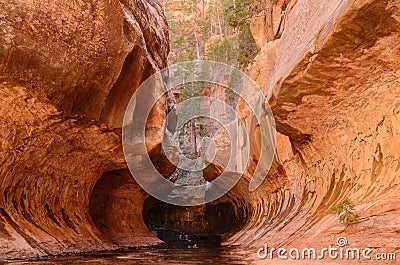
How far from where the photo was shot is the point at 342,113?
7.67 meters

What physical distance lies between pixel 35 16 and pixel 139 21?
3456 mm

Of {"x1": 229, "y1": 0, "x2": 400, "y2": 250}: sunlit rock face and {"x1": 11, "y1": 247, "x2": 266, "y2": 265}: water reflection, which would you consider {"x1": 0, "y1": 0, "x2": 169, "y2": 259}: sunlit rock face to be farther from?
{"x1": 229, "y1": 0, "x2": 400, "y2": 250}: sunlit rock face

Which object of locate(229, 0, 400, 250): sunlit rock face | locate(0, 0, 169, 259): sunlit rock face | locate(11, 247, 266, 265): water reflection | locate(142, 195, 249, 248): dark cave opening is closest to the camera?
locate(229, 0, 400, 250): sunlit rock face

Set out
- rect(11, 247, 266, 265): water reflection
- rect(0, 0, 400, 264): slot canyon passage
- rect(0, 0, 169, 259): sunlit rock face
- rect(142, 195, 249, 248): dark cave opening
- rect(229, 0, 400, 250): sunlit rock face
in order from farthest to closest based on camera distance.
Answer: rect(142, 195, 249, 248): dark cave opening, rect(0, 0, 169, 259): sunlit rock face, rect(11, 247, 266, 265): water reflection, rect(0, 0, 400, 264): slot canyon passage, rect(229, 0, 400, 250): sunlit rock face

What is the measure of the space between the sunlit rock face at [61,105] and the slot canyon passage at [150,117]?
3 cm

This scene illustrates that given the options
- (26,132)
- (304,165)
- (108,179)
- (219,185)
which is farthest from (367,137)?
(219,185)

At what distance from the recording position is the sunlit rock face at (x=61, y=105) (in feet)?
23.3

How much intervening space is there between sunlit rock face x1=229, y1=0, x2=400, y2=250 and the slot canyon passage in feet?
0.08

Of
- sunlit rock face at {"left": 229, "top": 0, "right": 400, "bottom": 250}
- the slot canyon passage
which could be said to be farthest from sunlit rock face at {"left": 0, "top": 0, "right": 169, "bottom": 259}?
sunlit rock face at {"left": 229, "top": 0, "right": 400, "bottom": 250}

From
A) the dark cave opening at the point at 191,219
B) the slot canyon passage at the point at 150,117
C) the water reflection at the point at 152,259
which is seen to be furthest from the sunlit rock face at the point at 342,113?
the dark cave opening at the point at 191,219

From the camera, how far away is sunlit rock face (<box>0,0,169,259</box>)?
23.3 ft

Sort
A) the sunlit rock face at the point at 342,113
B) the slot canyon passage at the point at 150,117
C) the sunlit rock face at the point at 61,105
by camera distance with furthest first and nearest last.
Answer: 1. the sunlit rock face at the point at 61,105
2. the slot canyon passage at the point at 150,117
3. the sunlit rock face at the point at 342,113

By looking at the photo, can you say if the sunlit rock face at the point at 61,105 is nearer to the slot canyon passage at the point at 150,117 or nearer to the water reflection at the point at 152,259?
the slot canyon passage at the point at 150,117

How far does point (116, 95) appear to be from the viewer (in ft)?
31.2
